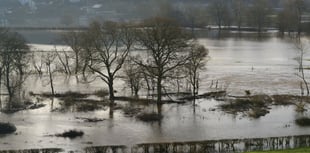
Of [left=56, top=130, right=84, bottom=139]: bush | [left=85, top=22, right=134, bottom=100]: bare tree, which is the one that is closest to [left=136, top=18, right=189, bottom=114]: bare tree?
[left=85, top=22, right=134, bottom=100]: bare tree

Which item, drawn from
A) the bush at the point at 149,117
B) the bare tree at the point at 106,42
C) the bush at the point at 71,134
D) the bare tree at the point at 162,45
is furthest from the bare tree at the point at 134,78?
the bush at the point at 71,134

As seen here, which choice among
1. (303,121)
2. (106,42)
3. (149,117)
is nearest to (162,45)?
(149,117)

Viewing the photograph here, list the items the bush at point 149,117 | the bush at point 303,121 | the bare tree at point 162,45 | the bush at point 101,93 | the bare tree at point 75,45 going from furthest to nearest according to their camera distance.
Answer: the bare tree at point 75,45, the bush at point 101,93, the bare tree at point 162,45, the bush at point 149,117, the bush at point 303,121

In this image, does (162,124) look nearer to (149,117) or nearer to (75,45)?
(149,117)

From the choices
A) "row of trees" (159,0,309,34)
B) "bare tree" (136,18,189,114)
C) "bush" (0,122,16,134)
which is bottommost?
"bush" (0,122,16,134)

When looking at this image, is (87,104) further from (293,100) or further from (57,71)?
(57,71)

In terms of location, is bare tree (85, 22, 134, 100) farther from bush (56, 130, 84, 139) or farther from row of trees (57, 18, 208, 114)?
bush (56, 130, 84, 139)

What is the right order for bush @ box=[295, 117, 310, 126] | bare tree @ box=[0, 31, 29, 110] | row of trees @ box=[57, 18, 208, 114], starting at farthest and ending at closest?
bare tree @ box=[0, 31, 29, 110]
row of trees @ box=[57, 18, 208, 114]
bush @ box=[295, 117, 310, 126]

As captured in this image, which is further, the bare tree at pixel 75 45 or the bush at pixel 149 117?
the bare tree at pixel 75 45

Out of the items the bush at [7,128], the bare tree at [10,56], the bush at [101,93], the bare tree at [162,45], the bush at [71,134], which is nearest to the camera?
the bush at [71,134]

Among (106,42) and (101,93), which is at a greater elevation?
(106,42)

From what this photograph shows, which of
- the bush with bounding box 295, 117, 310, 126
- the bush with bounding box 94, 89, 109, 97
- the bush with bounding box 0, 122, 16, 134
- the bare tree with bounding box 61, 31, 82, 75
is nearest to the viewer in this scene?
the bush with bounding box 0, 122, 16, 134

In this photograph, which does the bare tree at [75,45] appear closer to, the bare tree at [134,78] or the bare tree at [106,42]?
the bare tree at [106,42]

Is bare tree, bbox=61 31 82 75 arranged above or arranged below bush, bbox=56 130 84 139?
above
